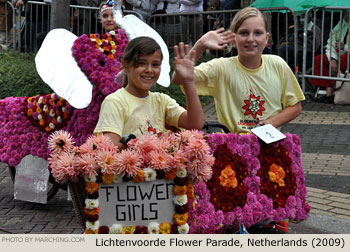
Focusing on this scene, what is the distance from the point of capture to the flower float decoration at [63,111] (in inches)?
228

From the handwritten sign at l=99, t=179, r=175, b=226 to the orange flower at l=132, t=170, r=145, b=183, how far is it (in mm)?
36

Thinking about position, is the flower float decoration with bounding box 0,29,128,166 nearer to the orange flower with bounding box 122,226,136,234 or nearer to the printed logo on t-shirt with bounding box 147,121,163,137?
the printed logo on t-shirt with bounding box 147,121,163,137

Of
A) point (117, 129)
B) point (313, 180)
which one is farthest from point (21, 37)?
point (117, 129)

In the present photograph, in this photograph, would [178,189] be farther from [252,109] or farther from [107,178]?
[252,109]

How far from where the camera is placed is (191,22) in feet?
46.0

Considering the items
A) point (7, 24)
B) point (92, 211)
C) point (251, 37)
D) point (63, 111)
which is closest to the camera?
point (92, 211)

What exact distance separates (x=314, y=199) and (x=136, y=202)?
3.32m

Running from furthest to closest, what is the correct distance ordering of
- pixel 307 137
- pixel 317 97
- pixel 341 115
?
pixel 317 97
pixel 341 115
pixel 307 137

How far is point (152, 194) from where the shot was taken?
3.86 meters

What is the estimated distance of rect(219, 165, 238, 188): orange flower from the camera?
4.58 meters

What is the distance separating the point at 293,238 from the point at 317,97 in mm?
8903

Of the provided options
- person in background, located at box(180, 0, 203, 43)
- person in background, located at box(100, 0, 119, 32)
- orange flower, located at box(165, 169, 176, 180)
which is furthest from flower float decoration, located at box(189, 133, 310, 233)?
person in background, located at box(180, 0, 203, 43)

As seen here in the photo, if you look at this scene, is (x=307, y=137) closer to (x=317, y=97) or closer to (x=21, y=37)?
(x=317, y=97)

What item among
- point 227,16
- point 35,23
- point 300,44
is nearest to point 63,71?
point 300,44
